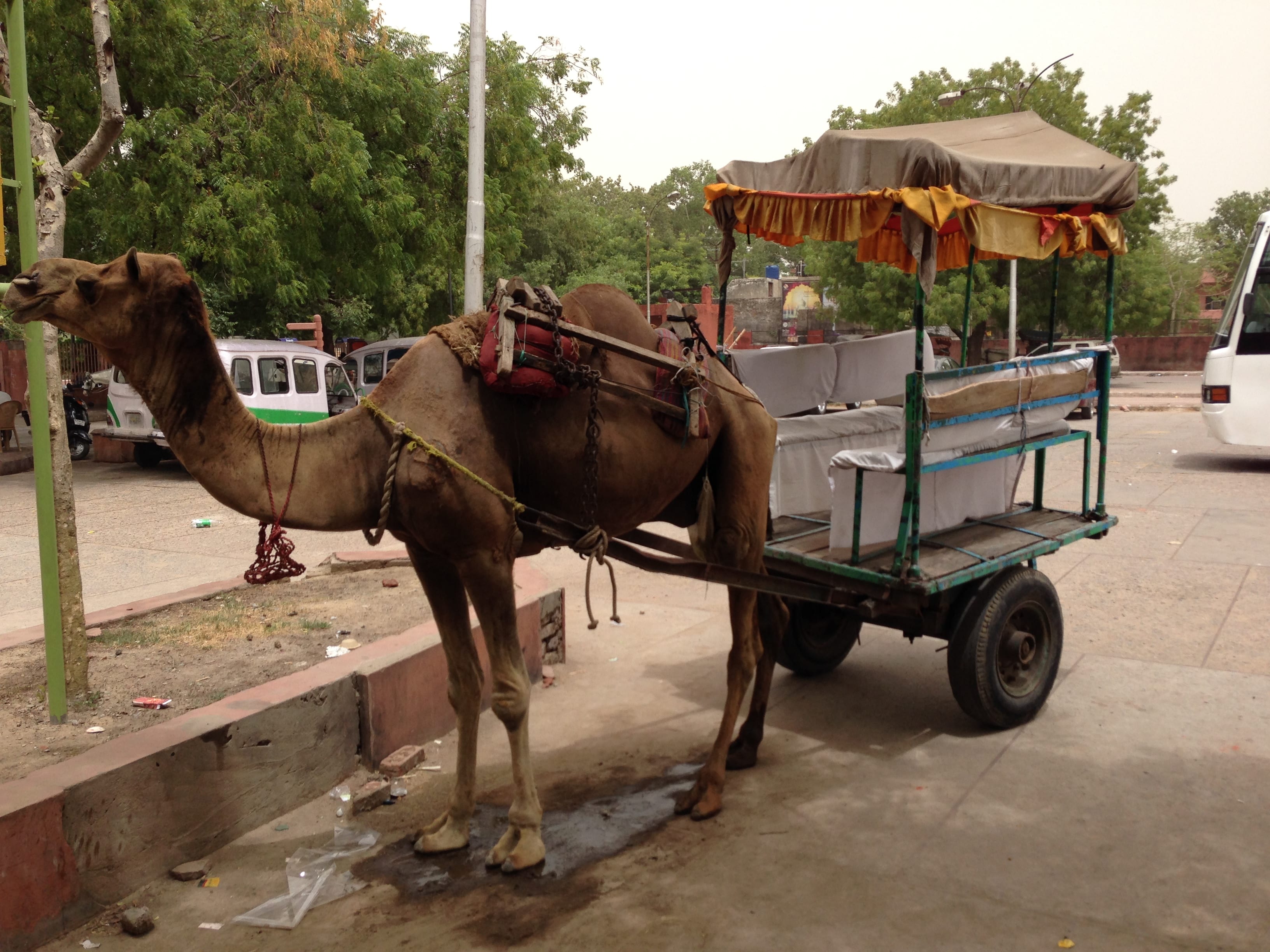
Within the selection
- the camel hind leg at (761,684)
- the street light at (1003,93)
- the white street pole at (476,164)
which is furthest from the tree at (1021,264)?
the camel hind leg at (761,684)

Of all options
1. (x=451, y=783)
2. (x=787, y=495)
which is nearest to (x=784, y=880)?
(x=451, y=783)

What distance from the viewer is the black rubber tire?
1543cm

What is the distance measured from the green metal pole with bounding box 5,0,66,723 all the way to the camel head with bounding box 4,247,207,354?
132cm

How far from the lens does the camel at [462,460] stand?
3.18 metres

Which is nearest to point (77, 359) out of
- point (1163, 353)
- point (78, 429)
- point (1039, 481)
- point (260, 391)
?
point (78, 429)

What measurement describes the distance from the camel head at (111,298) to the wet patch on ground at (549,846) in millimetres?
2100

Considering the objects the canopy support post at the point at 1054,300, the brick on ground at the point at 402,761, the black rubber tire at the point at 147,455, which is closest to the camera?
the brick on ground at the point at 402,761

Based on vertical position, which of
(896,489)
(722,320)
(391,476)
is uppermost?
(722,320)

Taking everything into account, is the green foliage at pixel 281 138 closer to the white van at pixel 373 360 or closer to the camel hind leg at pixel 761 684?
the white van at pixel 373 360

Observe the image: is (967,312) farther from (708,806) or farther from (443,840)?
(443,840)

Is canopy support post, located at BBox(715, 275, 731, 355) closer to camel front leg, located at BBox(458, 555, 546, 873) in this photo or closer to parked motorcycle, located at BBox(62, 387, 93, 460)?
camel front leg, located at BBox(458, 555, 546, 873)

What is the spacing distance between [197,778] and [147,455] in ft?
42.3

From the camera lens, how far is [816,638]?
595 centimetres

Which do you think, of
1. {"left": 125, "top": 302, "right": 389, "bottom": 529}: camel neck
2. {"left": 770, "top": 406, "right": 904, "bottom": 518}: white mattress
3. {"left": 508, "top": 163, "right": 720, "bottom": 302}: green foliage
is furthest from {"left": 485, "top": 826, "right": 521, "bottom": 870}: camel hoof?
{"left": 508, "top": 163, "right": 720, "bottom": 302}: green foliage
